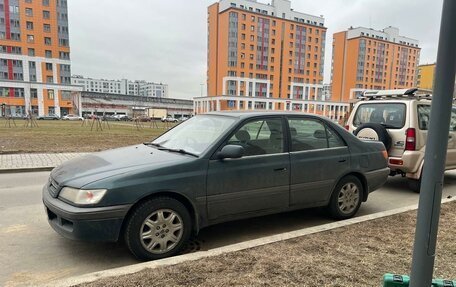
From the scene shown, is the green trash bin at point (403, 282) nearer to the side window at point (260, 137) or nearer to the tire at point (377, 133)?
the side window at point (260, 137)

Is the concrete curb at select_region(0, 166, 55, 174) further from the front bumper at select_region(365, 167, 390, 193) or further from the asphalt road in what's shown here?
the front bumper at select_region(365, 167, 390, 193)

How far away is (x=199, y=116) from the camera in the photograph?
16.5 ft

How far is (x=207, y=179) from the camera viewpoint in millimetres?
3762

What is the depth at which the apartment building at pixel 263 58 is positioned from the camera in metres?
87.4

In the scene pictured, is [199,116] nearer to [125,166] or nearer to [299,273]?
[125,166]

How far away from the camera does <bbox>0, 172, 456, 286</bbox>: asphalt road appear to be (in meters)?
3.38

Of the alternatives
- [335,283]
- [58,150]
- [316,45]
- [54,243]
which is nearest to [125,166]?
[54,243]

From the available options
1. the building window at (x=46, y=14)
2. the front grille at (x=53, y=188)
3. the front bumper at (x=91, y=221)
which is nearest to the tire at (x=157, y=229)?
the front bumper at (x=91, y=221)

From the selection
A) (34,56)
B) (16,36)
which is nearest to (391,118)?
(34,56)

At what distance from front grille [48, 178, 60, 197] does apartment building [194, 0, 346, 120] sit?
79.2 metres

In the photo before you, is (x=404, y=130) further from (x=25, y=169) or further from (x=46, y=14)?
(x=46, y=14)

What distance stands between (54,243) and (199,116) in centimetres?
252

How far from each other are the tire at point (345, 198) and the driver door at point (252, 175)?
90 cm

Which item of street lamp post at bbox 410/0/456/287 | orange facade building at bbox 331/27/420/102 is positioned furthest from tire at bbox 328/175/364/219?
orange facade building at bbox 331/27/420/102
